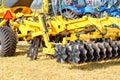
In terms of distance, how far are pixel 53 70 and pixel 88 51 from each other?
795 mm

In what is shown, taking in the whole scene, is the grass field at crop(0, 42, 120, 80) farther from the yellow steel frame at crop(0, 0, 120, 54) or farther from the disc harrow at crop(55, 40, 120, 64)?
the yellow steel frame at crop(0, 0, 120, 54)

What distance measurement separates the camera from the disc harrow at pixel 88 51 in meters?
7.06

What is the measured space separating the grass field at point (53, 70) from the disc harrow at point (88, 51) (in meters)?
0.23

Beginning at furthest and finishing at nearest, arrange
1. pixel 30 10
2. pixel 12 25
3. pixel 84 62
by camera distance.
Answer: pixel 30 10 → pixel 12 25 → pixel 84 62

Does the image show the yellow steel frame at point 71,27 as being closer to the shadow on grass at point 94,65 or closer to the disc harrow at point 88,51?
the disc harrow at point 88,51

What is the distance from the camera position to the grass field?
6687mm

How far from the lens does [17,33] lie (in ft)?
31.1

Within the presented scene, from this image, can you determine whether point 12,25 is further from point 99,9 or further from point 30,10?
point 99,9

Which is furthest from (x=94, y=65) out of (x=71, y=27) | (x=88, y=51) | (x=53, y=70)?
(x=71, y=27)

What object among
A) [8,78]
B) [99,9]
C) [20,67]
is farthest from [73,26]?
[99,9]

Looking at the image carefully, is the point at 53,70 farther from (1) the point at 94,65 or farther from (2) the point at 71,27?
(2) the point at 71,27

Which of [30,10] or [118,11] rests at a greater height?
[30,10]

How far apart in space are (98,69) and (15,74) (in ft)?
5.48

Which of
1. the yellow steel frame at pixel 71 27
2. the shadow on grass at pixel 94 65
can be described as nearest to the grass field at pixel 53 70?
the shadow on grass at pixel 94 65
